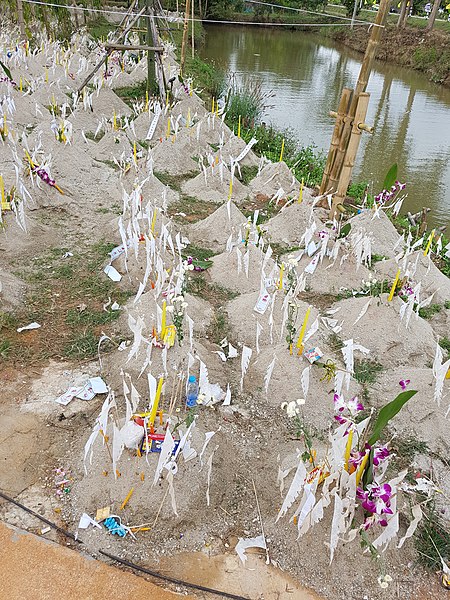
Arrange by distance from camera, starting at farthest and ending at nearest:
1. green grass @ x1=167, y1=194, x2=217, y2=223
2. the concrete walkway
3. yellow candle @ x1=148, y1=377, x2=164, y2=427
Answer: green grass @ x1=167, y1=194, x2=217, y2=223 < yellow candle @ x1=148, y1=377, x2=164, y2=427 < the concrete walkway

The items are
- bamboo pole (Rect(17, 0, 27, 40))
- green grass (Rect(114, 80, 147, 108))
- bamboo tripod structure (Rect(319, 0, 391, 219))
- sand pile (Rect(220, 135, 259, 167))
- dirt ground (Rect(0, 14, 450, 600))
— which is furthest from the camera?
bamboo pole (Rect(17, 0, 27, 40))

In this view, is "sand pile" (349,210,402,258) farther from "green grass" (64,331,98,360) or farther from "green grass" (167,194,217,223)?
"green grass" (64,331,98,360)

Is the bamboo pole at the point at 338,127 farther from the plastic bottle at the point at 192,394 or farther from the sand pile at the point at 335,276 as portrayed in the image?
the plastic bottle at the point at 192,394

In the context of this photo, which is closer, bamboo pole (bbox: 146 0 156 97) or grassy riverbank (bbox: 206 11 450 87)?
bamboo pole (bbox: 146 0 156 97)

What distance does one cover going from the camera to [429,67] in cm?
1692

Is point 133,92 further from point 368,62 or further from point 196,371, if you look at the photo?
point 196,371

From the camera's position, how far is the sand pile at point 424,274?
4.27 metres

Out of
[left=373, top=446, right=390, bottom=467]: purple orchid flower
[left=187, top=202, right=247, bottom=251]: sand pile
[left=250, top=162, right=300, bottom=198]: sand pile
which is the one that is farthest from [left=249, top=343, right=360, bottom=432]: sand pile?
[left=250, top=162, right=300, bottom=198]: sand pile

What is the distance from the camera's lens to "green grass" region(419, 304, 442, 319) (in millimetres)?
4055

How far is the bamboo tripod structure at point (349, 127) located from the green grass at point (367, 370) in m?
2.09

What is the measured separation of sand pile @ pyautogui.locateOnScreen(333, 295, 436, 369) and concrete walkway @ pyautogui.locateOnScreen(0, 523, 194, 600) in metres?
2.07

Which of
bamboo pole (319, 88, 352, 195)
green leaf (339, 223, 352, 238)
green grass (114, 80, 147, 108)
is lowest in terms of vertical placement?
green grass (114, 80, 147, 108)

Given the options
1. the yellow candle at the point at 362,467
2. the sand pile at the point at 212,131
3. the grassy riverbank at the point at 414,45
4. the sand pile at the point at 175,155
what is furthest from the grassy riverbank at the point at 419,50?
the yellow candle at the point at 362,467

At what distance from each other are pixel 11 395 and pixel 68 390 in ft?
1.02
